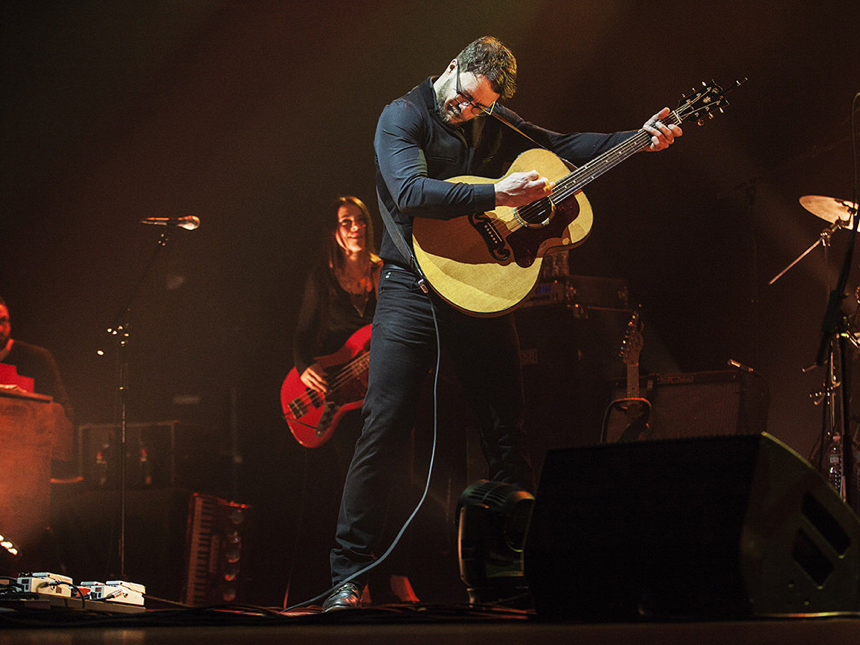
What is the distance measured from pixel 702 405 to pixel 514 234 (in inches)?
68.5

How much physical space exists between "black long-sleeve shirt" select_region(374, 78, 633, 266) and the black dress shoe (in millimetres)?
1127

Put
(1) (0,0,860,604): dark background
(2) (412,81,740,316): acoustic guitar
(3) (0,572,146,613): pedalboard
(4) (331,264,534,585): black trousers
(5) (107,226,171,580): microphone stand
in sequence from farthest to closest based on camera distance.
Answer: (1) (0,0,860,604): dark background
(5) (107,226,171,580): microphone stand
(2) (412,81,740,316): acoustic guitar
(4) (331,264,534,585): black trousers
(3) (0,572,146,613): pedalboard

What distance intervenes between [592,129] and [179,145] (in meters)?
2.67

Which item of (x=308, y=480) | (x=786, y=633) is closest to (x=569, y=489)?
(x=786, y=633)

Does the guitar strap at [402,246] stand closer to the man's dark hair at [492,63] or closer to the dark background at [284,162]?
the man's dark hair at [492,63]

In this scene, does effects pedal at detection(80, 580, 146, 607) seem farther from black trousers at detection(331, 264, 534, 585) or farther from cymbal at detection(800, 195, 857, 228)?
cymbal at detection(800, 195, 857, 228)

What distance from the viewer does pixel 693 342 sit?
5.71 meters

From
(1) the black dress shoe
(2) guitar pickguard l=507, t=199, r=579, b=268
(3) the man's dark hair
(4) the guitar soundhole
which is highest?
(3) the man's dark hair

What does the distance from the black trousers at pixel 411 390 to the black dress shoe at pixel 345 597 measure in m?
0.14

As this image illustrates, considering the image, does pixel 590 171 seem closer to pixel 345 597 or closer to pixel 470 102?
pixel 470 102

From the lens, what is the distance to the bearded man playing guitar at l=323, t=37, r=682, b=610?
2879mm

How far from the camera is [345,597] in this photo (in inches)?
106

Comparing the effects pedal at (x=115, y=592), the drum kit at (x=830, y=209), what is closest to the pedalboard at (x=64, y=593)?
the effects pedal at (x=115, y=592)

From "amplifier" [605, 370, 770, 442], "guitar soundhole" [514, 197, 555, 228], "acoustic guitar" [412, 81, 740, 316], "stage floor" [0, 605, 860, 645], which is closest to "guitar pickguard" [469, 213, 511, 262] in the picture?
"acoustic guitar" [412, 81, 740, 316]
